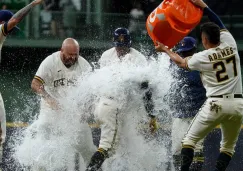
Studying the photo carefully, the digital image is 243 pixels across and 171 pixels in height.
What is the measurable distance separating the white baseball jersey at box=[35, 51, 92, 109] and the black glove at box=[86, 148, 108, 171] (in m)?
1.00

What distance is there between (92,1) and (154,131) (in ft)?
21.3

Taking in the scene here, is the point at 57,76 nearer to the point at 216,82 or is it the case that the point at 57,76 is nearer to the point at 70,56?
the point at 70,56

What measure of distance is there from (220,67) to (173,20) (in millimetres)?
831

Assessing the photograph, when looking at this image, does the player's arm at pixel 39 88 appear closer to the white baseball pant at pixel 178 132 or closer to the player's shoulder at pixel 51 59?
the player's shoulder at pixel 51 59

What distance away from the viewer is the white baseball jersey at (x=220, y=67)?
9586 mm

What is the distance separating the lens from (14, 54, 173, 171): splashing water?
1059 cm

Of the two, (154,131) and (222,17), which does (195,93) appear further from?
(222,17)

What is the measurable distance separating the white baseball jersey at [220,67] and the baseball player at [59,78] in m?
1.86

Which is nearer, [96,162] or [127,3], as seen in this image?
[96,162]

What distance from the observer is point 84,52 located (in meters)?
16.5

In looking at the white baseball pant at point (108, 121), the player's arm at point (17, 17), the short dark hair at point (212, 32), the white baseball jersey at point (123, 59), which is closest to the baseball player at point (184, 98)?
the white baseball jersey at point (123, 59)

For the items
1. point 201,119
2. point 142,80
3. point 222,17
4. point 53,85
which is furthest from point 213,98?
point 222,17

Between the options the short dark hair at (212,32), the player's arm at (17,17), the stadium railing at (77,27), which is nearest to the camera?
the short dark hair at (212,32)

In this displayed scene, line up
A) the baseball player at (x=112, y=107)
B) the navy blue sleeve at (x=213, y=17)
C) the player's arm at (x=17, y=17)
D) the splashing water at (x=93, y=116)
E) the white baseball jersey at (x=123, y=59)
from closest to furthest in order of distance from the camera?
the navy blue sleeve at (x=213, y=17) → the player's arm at (x=17, y=17) → the baseball player at (x=112, y=107) → the splashing water at (x=93, y=116) → the white baseball jersey at (x=123, y=59)
